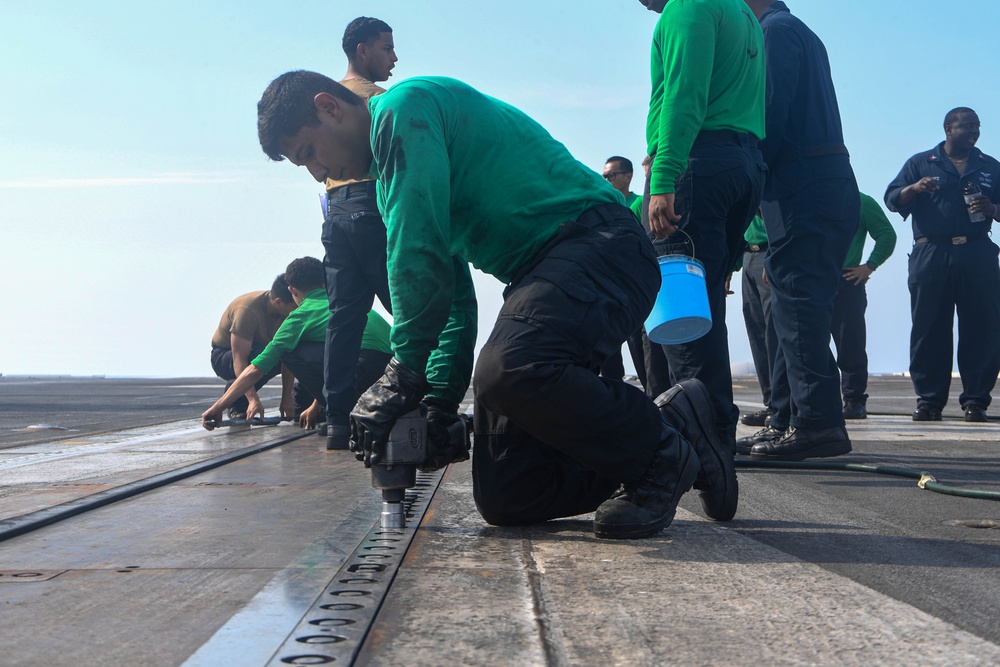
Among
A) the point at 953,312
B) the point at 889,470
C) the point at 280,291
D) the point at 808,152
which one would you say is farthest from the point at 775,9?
the point at 280,291

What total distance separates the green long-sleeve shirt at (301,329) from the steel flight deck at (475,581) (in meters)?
2.91

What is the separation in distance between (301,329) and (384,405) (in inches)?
163

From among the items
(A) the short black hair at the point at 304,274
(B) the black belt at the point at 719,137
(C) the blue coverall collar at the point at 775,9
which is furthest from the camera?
(A) the short black hair at the point at 304,274

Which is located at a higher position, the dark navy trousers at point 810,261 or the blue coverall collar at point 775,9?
the blue coverall collar at point 775,9

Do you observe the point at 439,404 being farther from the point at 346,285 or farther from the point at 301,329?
the point at 301,329

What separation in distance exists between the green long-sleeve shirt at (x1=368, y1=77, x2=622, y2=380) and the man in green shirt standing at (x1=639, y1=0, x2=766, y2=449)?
791 millimetres

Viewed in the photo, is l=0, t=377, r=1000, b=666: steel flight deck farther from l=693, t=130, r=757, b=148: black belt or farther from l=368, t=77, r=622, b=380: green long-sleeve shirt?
l=693, t=130, r=757, b=148: black belt

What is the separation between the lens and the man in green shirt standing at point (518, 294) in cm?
228

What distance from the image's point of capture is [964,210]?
22.2ft

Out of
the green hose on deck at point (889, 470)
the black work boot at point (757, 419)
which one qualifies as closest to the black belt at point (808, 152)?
the green hose on deck at point (889, 470)

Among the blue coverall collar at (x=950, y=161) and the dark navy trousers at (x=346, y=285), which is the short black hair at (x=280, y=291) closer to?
the dark navy trousers at (x=346, y=285)

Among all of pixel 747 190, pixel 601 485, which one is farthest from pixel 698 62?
pixel 601 485

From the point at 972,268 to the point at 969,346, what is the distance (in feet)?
1.69

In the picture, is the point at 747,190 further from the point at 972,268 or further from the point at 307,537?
the point at 972,268
